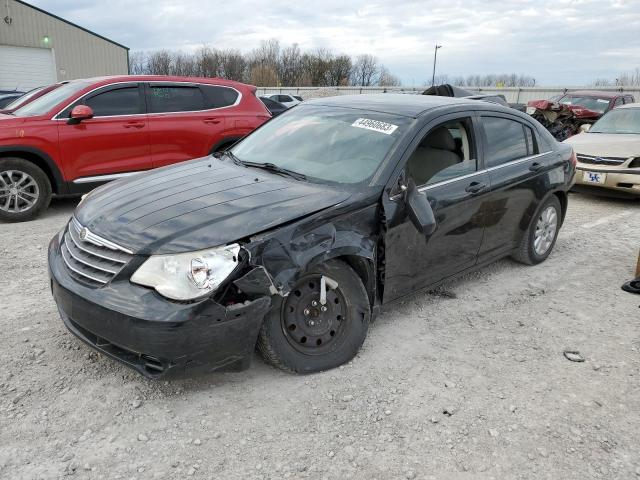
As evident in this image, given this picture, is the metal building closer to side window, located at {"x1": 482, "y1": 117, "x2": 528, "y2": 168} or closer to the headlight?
side window, located at {"x1": 482, "y1": 117, "x2": 528, "y2": 168}

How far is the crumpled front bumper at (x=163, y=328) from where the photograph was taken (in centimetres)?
261

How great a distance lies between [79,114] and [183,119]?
52.3 inches

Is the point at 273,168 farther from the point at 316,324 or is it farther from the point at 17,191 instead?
the point at 17,191

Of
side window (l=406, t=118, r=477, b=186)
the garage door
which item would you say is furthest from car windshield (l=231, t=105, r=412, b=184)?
the garage door

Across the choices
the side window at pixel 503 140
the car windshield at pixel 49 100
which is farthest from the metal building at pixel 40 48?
the side window at pixel 503 140

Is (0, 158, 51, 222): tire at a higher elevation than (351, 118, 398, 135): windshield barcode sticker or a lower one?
lower

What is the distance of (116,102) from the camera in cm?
675

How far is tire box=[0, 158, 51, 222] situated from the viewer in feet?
20.1

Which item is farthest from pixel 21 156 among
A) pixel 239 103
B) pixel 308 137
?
pixel 308 137

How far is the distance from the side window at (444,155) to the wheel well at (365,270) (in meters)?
0.71

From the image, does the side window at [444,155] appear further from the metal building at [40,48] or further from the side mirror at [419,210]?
the metal building at [40,48]

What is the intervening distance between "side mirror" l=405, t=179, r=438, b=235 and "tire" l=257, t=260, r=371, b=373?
0.55 metres

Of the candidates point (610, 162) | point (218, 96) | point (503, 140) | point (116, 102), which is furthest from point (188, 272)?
point (610, 162)

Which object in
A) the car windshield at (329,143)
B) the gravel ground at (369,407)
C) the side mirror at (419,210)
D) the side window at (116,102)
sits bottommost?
the gravel ground at (369,407)
